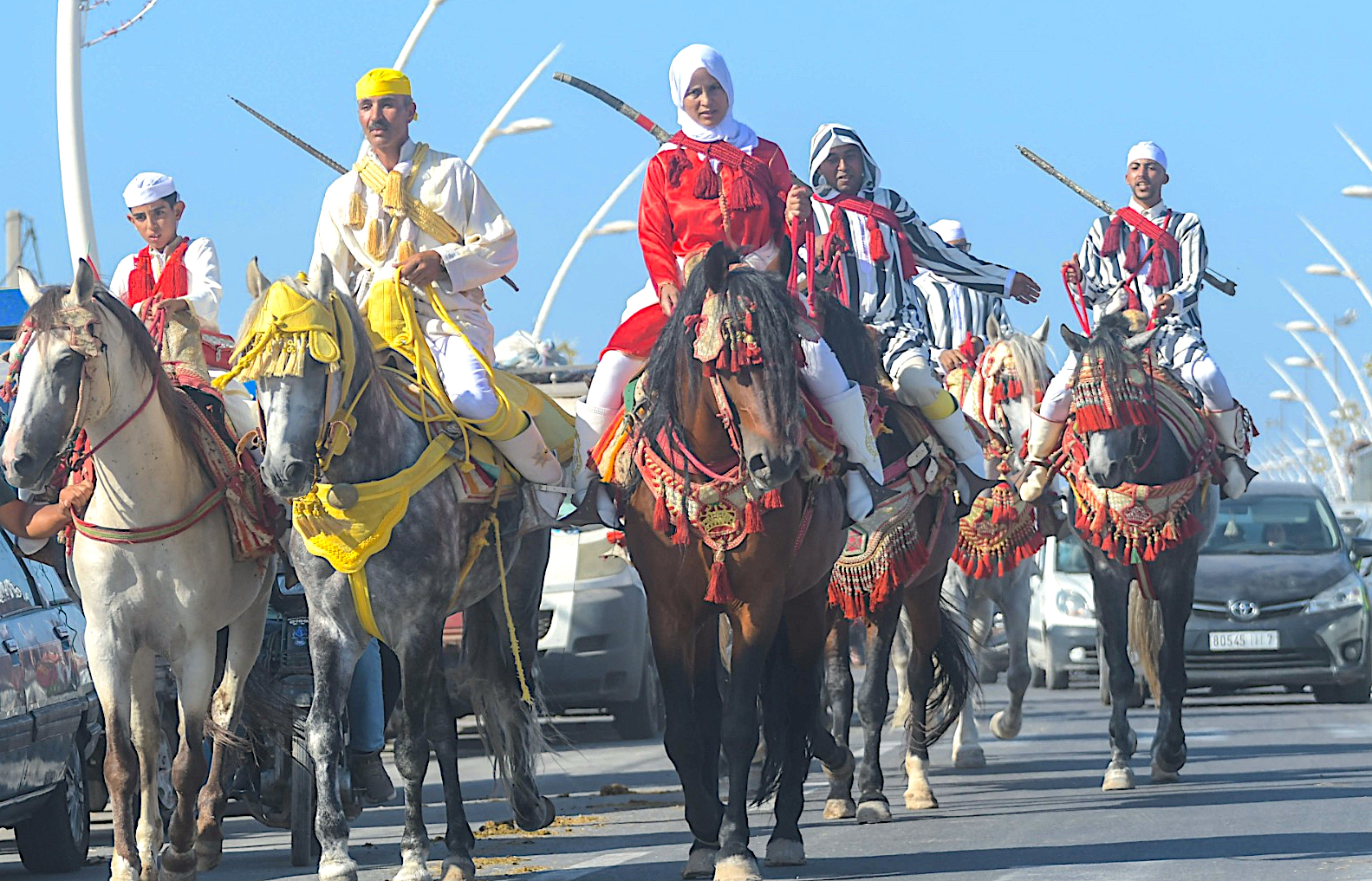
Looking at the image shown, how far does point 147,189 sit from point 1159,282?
6.56 meters

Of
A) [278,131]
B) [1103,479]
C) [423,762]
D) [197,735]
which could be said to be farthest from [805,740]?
[278,131]

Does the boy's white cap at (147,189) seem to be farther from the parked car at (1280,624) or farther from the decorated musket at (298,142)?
the parked car at (1280,624)

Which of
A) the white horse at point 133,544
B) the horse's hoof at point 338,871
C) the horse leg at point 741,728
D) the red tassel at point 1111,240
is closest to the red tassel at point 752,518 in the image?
the horse leg at point 741,728

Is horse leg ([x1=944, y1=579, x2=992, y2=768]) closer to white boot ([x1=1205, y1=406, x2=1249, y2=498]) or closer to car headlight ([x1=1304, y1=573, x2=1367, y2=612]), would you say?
white boot ([x1=1205, y1=406, x2=1249, y2=498])

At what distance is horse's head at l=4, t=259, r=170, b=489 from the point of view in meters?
8.74

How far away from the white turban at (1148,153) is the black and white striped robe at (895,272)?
2.64m

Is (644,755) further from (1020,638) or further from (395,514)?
(395,514)

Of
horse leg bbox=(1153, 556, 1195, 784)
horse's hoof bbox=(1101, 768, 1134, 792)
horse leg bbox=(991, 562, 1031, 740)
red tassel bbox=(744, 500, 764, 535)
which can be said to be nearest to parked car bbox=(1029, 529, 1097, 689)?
horse leg bbox=(991, 562, 1031, 740)

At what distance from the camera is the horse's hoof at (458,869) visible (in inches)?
376

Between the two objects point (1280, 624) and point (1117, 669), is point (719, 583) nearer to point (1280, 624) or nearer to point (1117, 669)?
point (1117, 669)

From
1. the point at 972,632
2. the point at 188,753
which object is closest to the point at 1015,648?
the point at 972,632

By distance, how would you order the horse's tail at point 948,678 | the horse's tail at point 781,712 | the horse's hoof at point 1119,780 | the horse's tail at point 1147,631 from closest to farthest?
the horse's tail at point 781,712 < the horse's hoof at point 1119,780 < the horse's tail at point 948,678 < the horse's tail at point 1147,631

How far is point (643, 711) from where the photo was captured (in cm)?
1866

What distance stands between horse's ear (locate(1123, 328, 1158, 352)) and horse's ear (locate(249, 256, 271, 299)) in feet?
19.4
